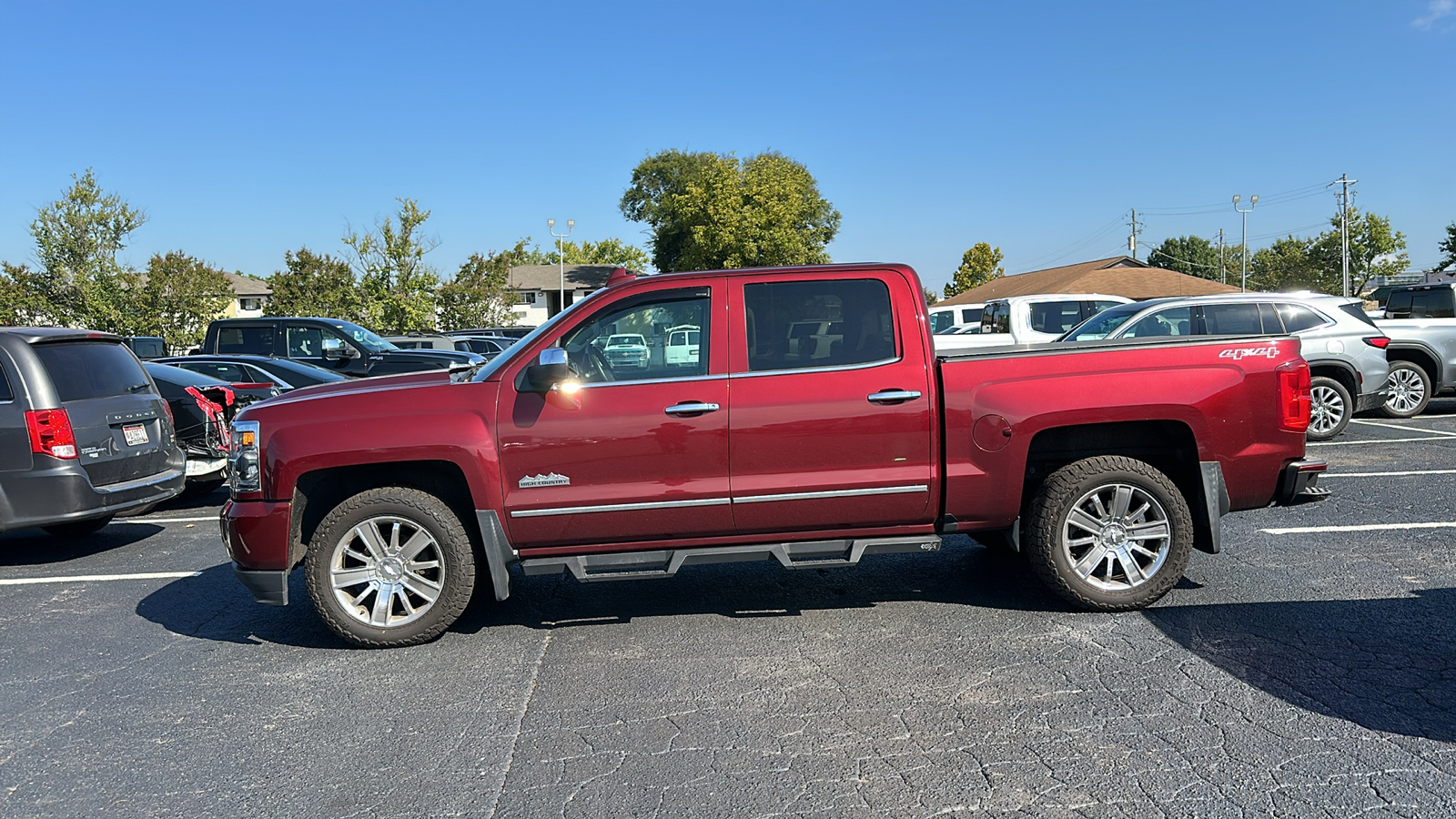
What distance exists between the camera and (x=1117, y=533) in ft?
17.3

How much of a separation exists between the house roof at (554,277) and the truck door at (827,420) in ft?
264

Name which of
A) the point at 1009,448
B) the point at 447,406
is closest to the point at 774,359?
the point at 1009,448

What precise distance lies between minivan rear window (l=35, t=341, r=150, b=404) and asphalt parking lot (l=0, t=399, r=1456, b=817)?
5.67 feet

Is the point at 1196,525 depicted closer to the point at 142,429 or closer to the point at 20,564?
the point at 142,429

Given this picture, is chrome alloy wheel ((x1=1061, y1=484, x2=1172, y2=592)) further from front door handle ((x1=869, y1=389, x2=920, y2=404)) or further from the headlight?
the headlight

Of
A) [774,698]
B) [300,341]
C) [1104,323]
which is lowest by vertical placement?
[774,698]

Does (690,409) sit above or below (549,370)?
below

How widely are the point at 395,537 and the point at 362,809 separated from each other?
6.26 feet

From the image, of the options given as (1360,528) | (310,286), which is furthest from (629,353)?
(310,286)

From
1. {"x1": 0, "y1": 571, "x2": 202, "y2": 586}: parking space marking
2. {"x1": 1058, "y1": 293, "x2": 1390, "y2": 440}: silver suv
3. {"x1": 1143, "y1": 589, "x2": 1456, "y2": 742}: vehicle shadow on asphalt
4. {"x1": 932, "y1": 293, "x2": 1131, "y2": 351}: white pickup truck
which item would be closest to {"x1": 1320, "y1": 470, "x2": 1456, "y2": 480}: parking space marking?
{"x1": 1058, "y1": 293, "x2": 1390, "y2": 440}: silver suv

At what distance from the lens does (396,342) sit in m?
22.5

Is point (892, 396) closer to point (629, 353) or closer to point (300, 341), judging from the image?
point (629, 353)

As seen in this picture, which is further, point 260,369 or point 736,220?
point 736,220

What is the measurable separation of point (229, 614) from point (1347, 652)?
19.4ft
